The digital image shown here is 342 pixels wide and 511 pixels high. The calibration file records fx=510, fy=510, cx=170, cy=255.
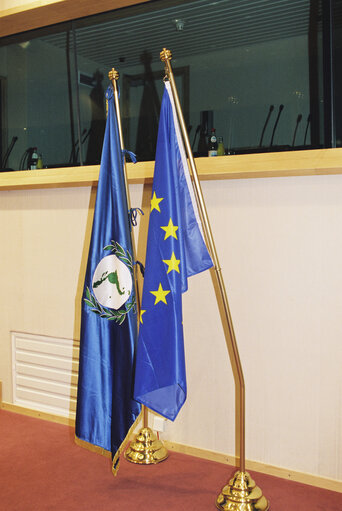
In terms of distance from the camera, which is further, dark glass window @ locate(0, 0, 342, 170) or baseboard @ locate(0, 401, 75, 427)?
baseboard @ locate(0, 401, 75, 427)

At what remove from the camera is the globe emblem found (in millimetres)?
2465

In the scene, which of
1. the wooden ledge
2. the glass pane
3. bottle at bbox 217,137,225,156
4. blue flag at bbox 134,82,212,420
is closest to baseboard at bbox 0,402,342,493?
blue flag at bbox 134,82,212,420

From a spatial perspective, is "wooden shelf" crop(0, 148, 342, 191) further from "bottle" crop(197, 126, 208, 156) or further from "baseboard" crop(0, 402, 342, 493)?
"baseboard" crop(0, 402, 342, 493)

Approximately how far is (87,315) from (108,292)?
0.55 ft

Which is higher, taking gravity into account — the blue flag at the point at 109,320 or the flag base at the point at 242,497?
the blue flag at the point at 109,320

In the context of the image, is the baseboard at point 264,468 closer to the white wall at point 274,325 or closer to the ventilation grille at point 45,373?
the white wall at point 274,325

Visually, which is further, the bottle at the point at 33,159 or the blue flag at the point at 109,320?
the bottle at the point at 33,159

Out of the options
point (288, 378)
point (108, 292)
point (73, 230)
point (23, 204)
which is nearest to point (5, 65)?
point (23, 204)

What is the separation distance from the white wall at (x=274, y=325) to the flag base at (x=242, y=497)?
13.4 inches

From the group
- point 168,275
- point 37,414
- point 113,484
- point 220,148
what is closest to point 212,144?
point 220,148

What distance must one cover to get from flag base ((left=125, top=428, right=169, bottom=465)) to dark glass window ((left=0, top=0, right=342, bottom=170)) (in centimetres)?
158

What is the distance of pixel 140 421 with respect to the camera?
3.06 m

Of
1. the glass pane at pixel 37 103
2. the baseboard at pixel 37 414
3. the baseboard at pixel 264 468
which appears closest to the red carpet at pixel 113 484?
the baseboard at pixel 264 468

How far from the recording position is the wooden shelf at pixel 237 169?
2.34 m
